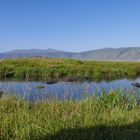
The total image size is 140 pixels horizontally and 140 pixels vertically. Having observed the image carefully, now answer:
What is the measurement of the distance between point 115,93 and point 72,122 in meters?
4.44

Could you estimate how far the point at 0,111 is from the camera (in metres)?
8.70

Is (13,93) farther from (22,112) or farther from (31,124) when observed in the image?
(31,124)

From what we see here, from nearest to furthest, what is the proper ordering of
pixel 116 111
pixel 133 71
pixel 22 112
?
pixel 22 112 → pixel 116 111 → pixel 133 71

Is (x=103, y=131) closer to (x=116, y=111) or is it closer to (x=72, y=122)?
(x=72, y=122)

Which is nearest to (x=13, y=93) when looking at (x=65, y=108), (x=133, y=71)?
(x=65, y=108)

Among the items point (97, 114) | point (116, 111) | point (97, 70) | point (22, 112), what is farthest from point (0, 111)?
point (97, 70)

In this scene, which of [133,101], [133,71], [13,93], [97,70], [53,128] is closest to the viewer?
[53,128]

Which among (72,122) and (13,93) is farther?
(13,93)

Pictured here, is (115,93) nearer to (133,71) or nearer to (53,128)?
(53,128)

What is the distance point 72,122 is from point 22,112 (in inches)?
51.6

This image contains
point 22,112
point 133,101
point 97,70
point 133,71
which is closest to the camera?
point 22,112

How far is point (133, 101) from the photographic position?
1128 centimetres

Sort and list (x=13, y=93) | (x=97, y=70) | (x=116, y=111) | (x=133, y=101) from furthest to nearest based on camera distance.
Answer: (x=97, y=70), (x=133, y=101), (x=13, y=93), (x=116, y=111)

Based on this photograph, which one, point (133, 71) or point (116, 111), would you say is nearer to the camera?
point (116, 111)
